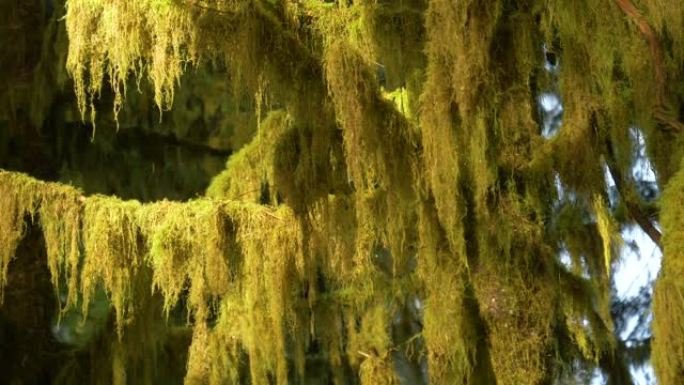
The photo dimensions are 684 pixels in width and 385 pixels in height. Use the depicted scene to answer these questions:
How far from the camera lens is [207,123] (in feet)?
28.8

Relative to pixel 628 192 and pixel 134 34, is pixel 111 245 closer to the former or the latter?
pixel 134 34

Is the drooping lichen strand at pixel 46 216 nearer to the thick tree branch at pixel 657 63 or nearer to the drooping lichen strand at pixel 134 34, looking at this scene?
the drooping lichen strand at pixel 134 34

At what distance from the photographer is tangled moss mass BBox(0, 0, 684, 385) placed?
14.2 ft

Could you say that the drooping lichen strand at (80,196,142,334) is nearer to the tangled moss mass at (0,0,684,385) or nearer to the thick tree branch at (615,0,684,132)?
the tangled moss mass at (0,0,684,385)

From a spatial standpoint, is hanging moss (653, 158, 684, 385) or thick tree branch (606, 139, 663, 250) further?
thick tree branch (606, 139, 663, 250)

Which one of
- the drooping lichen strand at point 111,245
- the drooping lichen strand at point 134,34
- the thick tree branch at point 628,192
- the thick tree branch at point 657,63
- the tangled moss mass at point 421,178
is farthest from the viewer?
the drooping lichen strand at point 111,245

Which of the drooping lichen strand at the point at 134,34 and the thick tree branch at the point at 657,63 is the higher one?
the drooping lichen strand at the point at 134,34

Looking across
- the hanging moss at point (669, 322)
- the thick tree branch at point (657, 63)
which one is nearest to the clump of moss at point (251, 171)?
the thick tree branch at point (657, 63)

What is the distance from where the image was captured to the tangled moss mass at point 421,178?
14.2 ft

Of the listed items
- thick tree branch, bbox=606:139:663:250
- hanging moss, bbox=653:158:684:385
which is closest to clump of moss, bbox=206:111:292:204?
thick tree branch, bbox=606:139:663:250

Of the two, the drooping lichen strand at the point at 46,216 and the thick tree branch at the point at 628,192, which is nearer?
the thick tree branch at the point at 628,192

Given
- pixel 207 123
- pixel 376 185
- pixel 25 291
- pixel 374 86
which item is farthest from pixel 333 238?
pixel 207 123

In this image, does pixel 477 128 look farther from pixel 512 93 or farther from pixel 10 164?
pixel 10 164

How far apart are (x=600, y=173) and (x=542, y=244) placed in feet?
1.28
